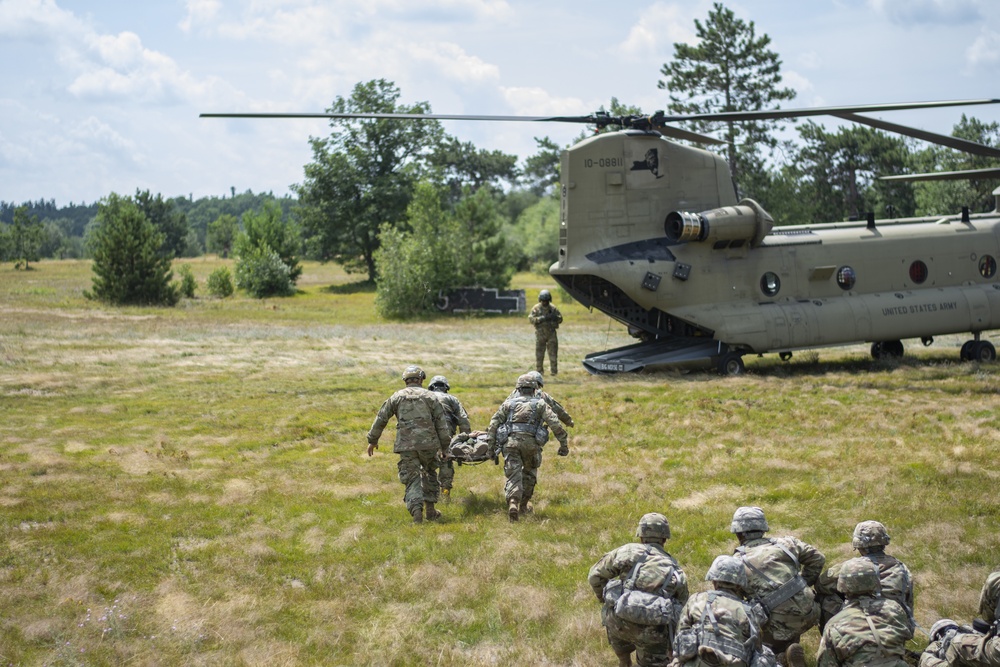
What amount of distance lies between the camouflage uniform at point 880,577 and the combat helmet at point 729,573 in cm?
100

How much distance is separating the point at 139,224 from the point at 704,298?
32.7 meters

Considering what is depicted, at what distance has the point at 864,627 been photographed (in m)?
6.77

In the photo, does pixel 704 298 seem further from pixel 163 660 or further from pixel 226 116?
pixel 163 660

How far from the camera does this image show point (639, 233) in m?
21.6

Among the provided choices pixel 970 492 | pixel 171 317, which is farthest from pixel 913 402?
pixel 171 317

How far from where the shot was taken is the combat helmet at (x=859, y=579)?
22.9ft

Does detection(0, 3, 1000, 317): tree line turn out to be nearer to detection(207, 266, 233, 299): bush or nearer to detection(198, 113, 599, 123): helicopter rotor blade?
detection(207, 266, 233, 299): bush

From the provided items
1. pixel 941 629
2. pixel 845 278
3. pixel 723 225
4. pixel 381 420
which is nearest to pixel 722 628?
pixel 941 629

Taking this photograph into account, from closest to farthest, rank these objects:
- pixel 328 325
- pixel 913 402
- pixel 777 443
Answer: pixel 777 443
pixel 913 402
pixel 328 325

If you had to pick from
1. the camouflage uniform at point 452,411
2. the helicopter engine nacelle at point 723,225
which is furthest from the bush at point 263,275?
the camouflage uniform at point 452,411

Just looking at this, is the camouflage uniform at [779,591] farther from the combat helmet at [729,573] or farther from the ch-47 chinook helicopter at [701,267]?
the ch-47 chinook helicopter at [701,267]

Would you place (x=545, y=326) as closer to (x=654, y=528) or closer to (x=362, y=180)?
(x=654, y=528)

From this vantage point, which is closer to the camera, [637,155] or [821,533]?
[821,533]

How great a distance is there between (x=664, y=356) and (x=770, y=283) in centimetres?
309
